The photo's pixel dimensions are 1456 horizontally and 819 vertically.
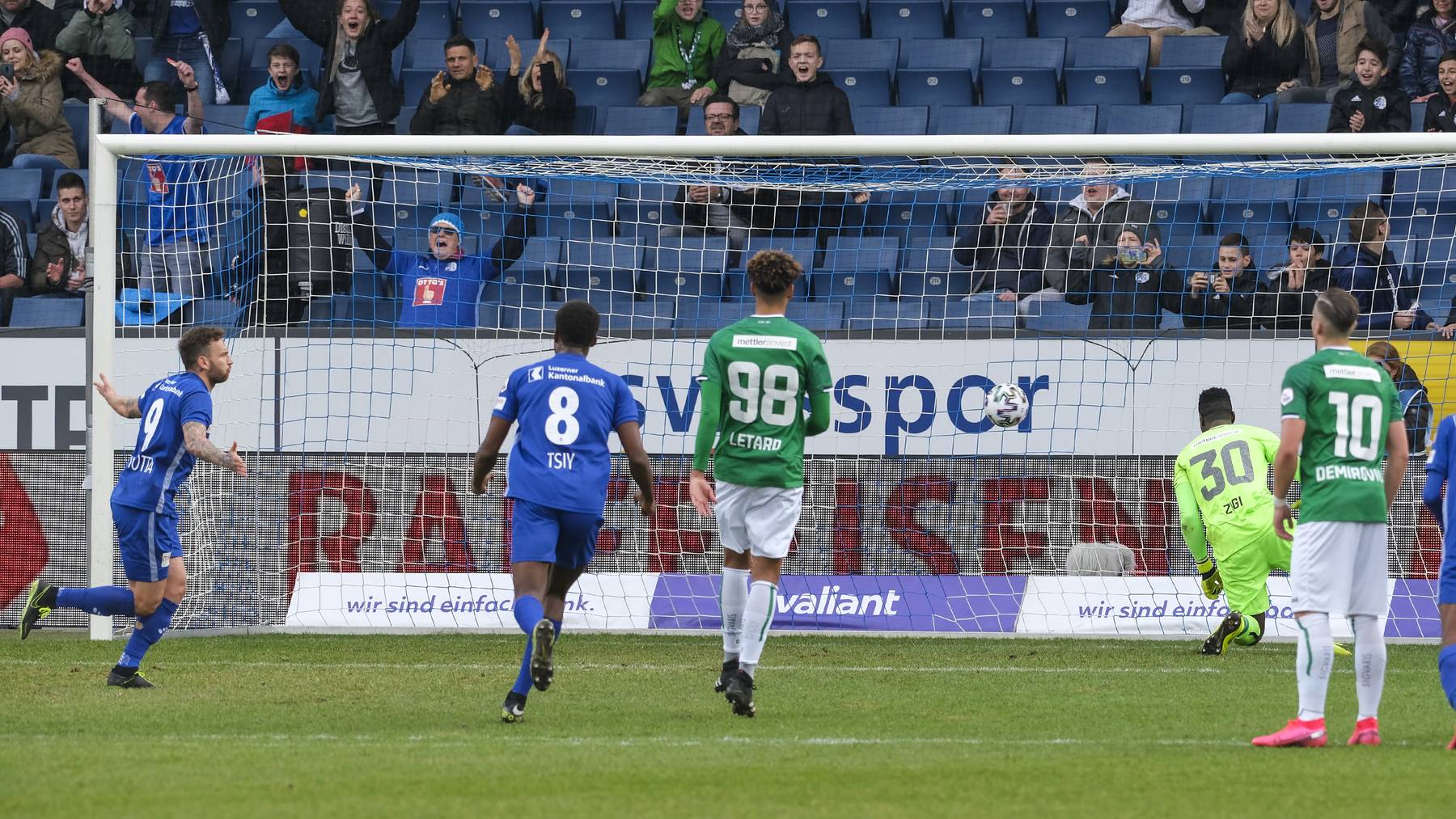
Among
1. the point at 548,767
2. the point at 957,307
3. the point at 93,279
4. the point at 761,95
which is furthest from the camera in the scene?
the point at 761,95

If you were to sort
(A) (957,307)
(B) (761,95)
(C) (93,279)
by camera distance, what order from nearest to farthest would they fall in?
(C) (93,279)
(A) (957,307)
(B) (761,95)

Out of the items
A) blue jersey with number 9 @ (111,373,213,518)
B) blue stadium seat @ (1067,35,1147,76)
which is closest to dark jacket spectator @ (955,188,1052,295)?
blue stadium seat @ (1067,35,1147,76)

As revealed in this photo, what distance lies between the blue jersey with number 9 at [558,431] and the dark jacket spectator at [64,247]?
7.81 m

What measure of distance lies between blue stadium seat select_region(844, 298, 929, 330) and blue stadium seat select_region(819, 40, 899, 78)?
4620 mm

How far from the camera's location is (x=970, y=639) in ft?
38.4

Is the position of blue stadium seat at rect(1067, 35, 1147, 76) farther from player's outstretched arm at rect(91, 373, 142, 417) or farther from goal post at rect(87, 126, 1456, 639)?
player's outstretched arm at rect(91, 373, 142, 417)

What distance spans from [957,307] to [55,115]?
9071mm

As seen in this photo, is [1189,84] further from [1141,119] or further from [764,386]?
[764,386]

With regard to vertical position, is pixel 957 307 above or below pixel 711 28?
below

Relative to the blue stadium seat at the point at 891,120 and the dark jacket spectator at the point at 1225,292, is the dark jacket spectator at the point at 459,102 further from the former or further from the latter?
the dark jacket spectator at the point at 1225,292

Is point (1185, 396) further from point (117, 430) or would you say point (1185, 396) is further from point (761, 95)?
point (117, 430)

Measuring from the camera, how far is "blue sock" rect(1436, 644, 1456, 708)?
22.4 feet

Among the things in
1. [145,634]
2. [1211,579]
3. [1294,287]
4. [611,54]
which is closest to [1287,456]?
[1211,579]

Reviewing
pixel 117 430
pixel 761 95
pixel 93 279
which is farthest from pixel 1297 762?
pixel 761 95
